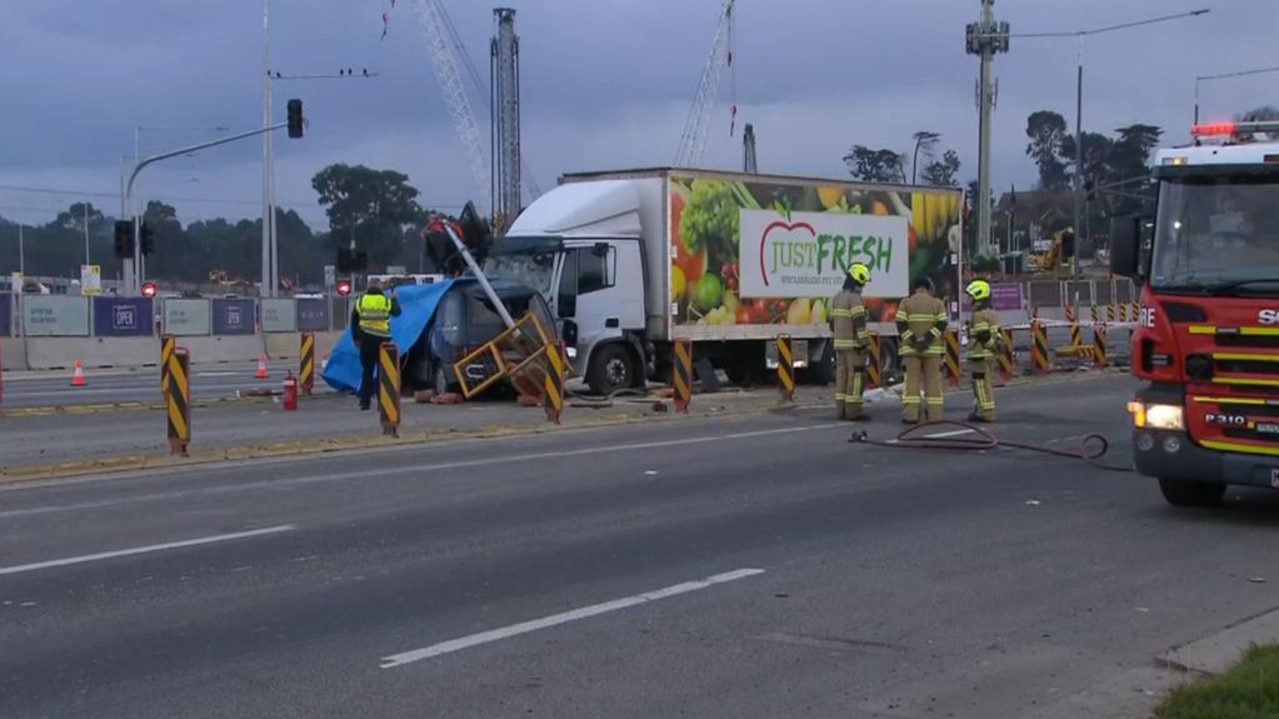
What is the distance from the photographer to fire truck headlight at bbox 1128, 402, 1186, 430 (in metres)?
11.1

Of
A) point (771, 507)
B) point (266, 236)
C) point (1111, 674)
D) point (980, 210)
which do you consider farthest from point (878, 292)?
point (980, 210)

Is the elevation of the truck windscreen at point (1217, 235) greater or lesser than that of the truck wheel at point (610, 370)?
greater

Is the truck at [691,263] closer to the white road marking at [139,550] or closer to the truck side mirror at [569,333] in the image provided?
the truck side mirror at [569,333]

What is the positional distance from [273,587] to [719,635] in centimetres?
287

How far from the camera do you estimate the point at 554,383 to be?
19.4m

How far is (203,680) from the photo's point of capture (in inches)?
278

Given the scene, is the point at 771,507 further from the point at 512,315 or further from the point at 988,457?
the point at 512,315

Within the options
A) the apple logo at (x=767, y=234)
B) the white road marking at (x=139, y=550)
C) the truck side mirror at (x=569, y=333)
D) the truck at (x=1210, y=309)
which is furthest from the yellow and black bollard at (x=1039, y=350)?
the white road marking at (x=139, y=550)

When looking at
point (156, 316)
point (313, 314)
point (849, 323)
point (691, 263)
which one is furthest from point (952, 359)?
point (313, 314)

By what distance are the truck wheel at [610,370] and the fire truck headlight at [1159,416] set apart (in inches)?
521

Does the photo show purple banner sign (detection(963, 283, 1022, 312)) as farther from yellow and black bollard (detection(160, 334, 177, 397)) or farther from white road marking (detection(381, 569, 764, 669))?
white road marking (detection(381, 569, 764, 669))

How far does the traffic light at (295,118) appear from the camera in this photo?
130ft

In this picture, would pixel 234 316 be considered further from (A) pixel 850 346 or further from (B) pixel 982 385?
(B) pixel 982 385

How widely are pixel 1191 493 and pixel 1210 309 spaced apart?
Answer: 5.65ft
